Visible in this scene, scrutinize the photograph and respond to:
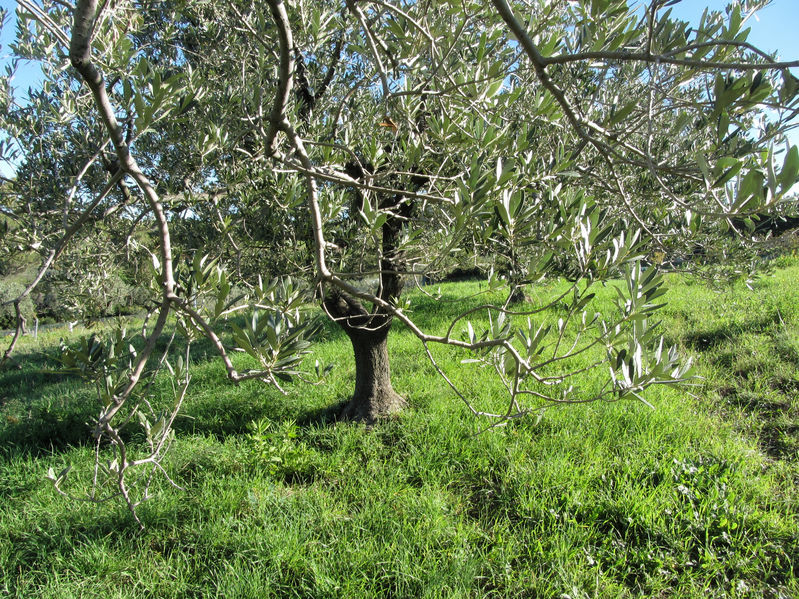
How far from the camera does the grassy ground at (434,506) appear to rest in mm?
2410

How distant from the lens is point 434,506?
2.81m

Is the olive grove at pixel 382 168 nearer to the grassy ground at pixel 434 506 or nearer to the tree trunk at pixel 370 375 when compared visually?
the tree trunk at pixel 370 375

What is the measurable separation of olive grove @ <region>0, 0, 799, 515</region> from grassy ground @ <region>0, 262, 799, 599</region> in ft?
1.49

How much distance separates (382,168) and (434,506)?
2.27 metres

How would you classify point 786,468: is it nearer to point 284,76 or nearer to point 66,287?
point 284,76

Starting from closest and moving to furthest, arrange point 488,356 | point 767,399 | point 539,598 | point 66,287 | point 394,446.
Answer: point 488,356 < point 539,598 < point 66,287 < point 394,446 < point 767,399

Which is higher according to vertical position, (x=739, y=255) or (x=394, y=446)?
(x=739, y=255)

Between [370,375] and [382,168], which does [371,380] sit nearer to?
[370,375]

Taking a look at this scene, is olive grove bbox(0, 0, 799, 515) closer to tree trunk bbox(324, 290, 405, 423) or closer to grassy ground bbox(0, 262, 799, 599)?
tree trunk bbox(324, 290, 405, 423)

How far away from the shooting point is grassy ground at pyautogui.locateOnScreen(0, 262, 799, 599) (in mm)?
2410

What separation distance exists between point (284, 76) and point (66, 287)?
7.92ft

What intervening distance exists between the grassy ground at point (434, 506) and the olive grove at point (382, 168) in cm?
45

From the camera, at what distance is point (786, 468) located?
128 inches

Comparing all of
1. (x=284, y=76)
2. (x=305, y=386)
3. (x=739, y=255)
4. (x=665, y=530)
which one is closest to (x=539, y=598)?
(x=665, y=530)
